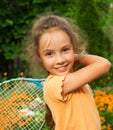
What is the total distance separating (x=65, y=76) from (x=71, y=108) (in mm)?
165

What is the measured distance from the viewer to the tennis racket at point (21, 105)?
3951 millimetres

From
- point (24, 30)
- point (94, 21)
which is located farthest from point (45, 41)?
point (24, 30)

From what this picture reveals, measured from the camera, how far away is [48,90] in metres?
2.51

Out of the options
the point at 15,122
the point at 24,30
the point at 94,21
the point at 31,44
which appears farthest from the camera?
the point at 24,30

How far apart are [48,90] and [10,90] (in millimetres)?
1739

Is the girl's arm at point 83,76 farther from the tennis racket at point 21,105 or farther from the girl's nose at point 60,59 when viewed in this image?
the tennis racket at point 21,105

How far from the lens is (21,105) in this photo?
4.21 metres

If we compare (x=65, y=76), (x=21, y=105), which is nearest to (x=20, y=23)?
(x=21, y=105)

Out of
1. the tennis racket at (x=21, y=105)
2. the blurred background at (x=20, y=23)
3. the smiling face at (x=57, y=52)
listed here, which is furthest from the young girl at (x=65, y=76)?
the blurred background at (x=20, y=23)

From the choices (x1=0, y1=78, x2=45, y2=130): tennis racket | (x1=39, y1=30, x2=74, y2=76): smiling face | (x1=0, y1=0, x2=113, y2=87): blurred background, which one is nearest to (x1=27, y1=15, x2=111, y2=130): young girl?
(x1=39, y1=30, x2=74, y2=76): smiling face

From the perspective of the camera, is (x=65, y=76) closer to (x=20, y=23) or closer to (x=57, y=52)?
(x=57, y=52)

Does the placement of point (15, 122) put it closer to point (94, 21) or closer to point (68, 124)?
point (68, 124)

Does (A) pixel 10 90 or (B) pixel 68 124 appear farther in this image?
(A) pixel 10 90

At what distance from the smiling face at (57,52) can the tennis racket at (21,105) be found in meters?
1.36
